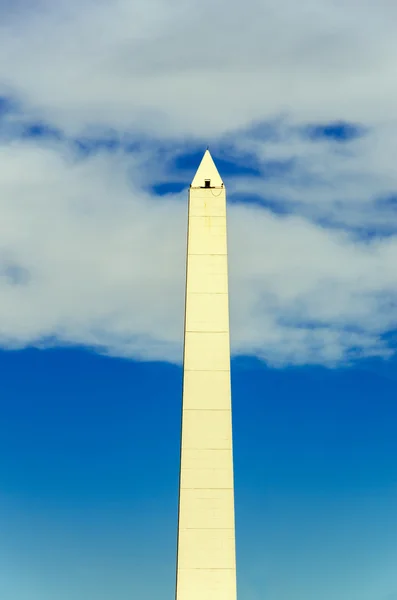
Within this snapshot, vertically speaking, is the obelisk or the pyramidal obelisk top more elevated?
the pyramidal obelisk top

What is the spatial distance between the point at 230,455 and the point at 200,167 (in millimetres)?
11478

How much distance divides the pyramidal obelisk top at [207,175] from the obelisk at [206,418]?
0.25 feet

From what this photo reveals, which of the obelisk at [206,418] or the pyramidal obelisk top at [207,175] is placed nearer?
the obelisk at [206,418]

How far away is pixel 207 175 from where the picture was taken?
3772cm

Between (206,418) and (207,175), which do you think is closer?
(206,418)

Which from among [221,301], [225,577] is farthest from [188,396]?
[225,577]

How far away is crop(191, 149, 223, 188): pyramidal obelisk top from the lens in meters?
37.5

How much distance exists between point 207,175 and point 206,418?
382 inches

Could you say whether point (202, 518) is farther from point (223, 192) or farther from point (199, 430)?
point (223, 192)

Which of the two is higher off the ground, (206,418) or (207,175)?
(207,175)

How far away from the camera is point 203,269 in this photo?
36.1 metres

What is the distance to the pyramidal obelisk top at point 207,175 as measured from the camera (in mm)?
37531

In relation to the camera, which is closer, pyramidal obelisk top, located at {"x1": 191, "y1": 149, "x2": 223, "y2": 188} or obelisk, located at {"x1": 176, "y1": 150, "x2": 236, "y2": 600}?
obelisk, located at {"x1": 176, "y1": 150, "x2": 236, "y2": 600}

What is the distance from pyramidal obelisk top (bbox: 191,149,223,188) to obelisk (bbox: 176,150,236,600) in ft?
0.25
